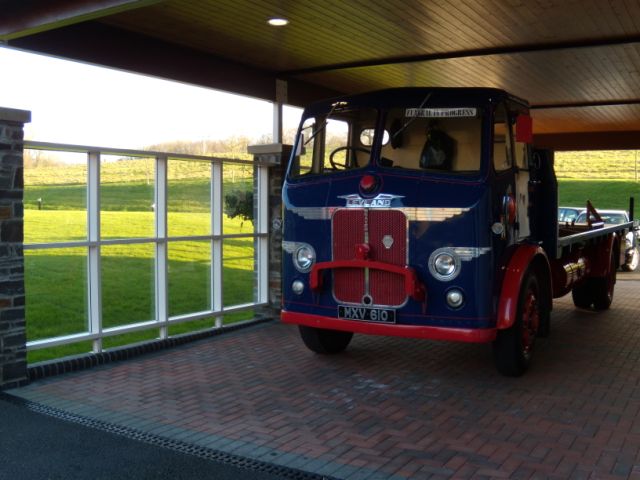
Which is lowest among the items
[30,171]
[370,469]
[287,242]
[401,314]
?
[370,469]

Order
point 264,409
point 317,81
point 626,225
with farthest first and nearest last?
point 626,225 → point 317,81 → point 264,409

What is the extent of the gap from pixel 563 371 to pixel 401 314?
76.7 inches

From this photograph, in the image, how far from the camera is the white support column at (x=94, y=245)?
696 cm

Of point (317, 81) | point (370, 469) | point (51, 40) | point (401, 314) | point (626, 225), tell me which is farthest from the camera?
point (626, 225)

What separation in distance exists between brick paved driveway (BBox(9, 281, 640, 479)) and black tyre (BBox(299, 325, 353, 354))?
13 cm

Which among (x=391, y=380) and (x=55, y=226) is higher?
(x=55, y=226)

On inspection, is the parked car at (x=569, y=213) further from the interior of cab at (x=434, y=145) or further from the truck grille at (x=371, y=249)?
the truck grille at (x=371, y=249)

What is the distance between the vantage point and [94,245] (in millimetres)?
6961

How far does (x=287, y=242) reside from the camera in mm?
6980

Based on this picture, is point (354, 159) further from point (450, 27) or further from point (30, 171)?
point (30, 171)

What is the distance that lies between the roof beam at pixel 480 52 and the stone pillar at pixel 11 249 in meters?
4.58

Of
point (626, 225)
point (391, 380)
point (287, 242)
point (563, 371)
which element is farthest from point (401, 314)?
point (626, 225)

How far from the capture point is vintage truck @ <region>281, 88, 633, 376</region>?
603 centimetres

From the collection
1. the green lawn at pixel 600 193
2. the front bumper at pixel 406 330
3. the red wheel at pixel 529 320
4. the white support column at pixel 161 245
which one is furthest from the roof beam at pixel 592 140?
the green lawn at pixel 600 193
